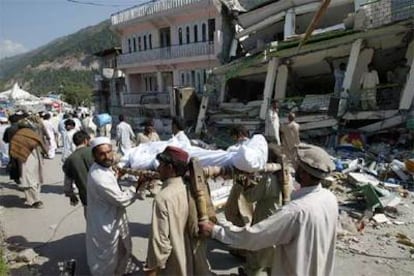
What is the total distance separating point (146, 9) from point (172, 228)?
27.0m

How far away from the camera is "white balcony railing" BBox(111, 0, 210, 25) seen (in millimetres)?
25605

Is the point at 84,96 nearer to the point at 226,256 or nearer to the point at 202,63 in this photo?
the point at 202,63

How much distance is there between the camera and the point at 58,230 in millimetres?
6898

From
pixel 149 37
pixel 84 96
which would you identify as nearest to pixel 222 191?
pixel 149 37

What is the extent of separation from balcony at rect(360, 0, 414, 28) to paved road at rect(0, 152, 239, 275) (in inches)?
368

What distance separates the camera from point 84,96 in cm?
7362

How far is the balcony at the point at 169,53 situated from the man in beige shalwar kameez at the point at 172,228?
21024 millimetres

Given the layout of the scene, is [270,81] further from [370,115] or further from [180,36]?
[180,36]

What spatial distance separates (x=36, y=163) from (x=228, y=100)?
43.9ft

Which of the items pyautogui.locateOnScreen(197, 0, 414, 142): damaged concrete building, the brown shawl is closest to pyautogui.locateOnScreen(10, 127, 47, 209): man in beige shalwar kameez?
the brown shawl

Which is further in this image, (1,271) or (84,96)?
(84,96)

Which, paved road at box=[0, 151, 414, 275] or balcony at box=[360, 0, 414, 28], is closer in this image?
paved road at box=[0, 151, 414, 275]

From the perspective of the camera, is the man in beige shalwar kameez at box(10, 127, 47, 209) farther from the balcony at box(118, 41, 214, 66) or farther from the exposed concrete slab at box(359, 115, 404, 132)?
the balcony at box(118, 41, 214, 66)

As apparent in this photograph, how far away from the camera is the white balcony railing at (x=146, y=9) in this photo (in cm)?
2560
